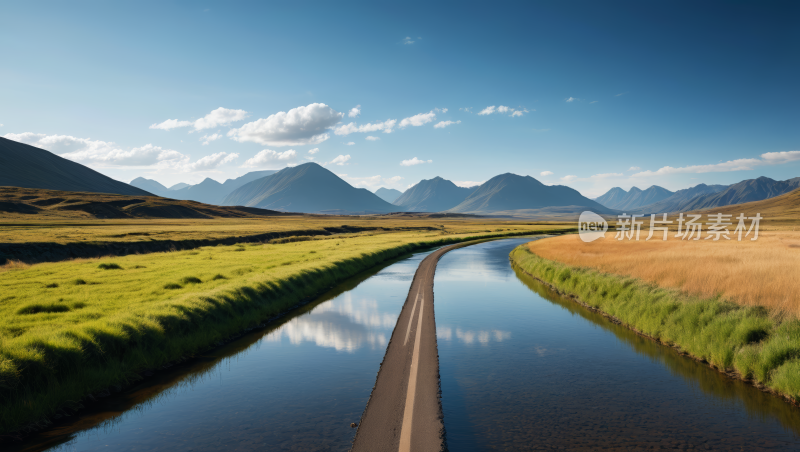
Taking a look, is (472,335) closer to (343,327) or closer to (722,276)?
(343,327)

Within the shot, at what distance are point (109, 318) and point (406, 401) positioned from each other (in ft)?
42.4

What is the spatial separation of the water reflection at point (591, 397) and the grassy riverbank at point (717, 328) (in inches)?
25.4

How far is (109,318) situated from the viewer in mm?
16625

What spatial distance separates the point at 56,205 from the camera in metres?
158

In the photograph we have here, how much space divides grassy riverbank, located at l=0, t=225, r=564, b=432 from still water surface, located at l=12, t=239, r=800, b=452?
3.23ft

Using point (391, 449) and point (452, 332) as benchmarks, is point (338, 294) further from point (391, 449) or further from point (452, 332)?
point (391, 449)

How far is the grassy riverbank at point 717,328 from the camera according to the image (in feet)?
42.3

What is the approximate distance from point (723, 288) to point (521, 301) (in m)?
11.2

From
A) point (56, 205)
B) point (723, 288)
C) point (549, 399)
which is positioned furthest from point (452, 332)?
point (56, 205)

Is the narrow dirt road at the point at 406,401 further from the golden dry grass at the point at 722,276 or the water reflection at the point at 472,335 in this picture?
the golden dry grass at the point at 722,276
